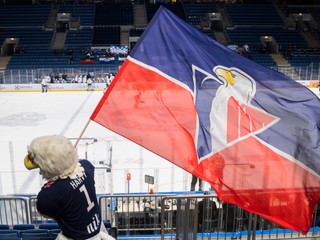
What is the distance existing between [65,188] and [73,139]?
20.9 ft

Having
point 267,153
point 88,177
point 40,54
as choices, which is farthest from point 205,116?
point 40,54

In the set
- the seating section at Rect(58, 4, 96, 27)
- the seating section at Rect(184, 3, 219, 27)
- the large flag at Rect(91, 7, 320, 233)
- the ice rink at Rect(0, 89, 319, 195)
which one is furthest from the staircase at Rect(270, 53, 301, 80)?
the large flag at Rect(91, 7, 320, 233)

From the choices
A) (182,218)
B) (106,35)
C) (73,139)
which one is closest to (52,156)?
(182,218)

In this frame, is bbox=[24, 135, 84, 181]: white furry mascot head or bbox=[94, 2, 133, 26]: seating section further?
bbox=[94, 2, 133, 26]: seating section

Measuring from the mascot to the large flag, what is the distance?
1184 millimetres

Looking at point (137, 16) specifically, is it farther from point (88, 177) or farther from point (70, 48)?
point (88, 177)

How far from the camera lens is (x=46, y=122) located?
48.2 feet

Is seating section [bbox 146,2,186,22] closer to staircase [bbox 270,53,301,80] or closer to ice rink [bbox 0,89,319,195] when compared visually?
staircase [bbox 270,53,301,80]

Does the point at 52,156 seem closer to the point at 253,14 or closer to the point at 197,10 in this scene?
the point at 197,10

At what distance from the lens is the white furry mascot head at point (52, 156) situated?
78.6 inches

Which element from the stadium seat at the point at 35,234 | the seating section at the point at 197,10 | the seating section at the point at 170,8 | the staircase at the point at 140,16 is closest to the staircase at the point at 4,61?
the staircase at the point at 140,16

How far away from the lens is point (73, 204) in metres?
2.19

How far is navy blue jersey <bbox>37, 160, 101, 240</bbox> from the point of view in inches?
83.1

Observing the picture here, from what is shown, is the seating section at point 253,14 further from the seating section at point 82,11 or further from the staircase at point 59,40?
the staircase at point 59,40
